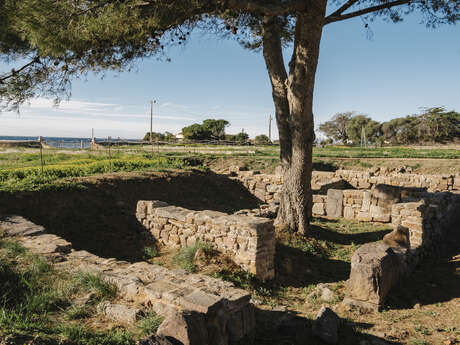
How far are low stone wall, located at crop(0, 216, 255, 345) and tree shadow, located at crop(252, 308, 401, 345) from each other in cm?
29

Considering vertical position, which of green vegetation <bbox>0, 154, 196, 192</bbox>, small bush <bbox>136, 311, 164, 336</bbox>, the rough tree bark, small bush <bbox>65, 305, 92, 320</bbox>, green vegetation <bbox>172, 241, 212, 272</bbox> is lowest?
green vegetation <bbox>172, 241, 212, 272</bbox>

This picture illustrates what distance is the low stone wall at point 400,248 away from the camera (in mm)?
5090

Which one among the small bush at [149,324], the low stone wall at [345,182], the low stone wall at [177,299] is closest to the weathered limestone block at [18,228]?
the low stone wall at [177,299]

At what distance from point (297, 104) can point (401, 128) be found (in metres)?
60.9

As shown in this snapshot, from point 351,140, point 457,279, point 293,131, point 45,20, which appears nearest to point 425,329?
point 457,279

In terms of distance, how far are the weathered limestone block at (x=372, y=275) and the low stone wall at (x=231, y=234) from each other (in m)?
1.56

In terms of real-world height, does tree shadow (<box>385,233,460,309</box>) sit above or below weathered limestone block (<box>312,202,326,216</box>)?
below

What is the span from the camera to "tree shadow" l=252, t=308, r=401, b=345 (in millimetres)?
3910

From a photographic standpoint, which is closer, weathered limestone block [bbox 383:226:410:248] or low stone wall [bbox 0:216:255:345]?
low stone wall [bbox 0:216:255:345]

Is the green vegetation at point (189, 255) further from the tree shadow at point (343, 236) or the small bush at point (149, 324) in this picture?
the tree shadow at point (343, 236)

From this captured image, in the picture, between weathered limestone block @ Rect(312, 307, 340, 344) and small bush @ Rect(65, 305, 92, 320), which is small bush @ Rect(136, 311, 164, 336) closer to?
small bush @ Rect(65, 305, 92, 320)

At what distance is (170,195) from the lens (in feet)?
41.5

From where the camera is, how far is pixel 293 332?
4.01 meters

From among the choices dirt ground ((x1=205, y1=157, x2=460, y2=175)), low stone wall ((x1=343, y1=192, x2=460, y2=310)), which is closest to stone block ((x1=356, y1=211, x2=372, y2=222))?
low stone wall ((x1=343, y1=192, x2=460, y2=310))
